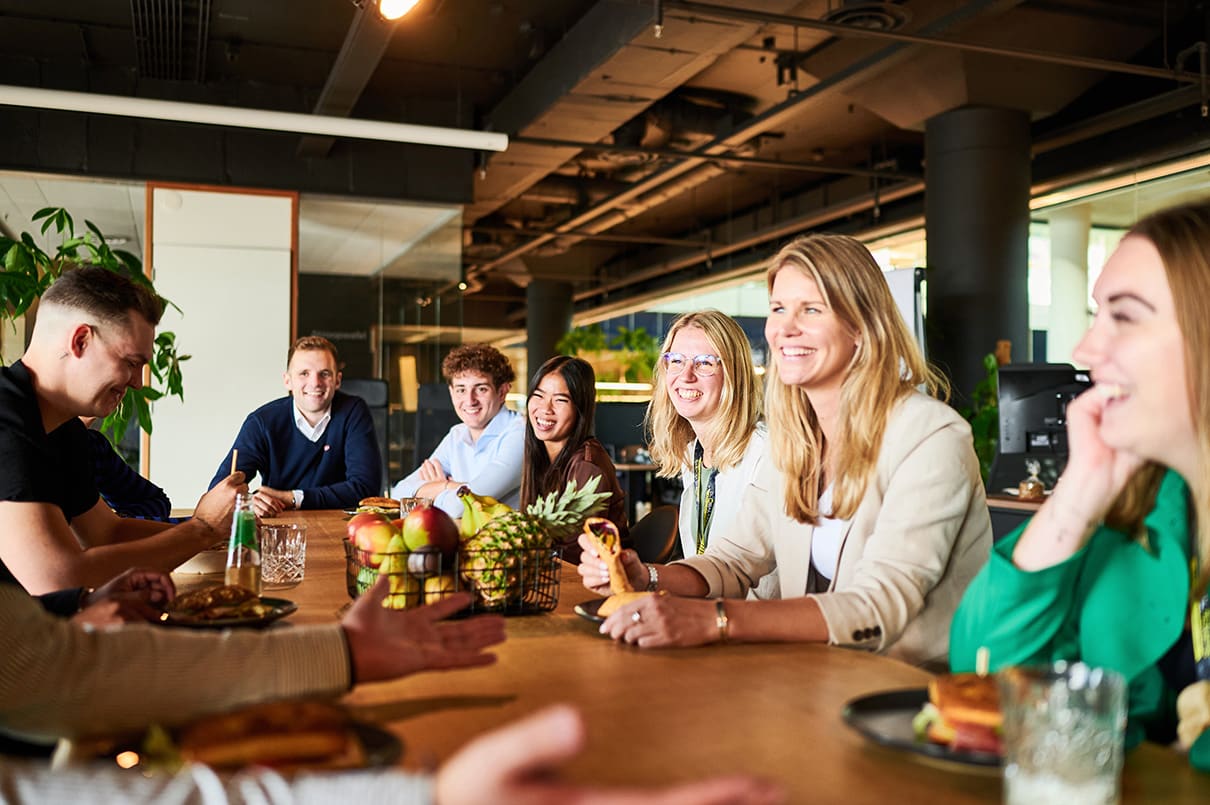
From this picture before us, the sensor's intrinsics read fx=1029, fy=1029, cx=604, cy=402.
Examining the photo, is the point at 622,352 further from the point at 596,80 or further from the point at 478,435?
the point at 478,435

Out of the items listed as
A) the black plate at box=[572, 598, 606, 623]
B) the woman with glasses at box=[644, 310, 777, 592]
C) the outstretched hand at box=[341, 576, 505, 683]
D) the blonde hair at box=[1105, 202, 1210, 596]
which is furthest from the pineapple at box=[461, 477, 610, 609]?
the woman with glasses at box=[644, 310, 777, 592]

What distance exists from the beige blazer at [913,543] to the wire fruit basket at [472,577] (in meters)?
0.50

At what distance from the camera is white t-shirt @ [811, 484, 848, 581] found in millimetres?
1983

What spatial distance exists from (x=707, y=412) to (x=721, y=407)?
0.05 meters

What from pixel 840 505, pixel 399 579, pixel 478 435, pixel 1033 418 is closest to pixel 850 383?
pixel 840 505

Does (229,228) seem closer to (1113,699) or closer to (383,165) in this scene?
(383,165)

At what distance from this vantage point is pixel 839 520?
1984mm

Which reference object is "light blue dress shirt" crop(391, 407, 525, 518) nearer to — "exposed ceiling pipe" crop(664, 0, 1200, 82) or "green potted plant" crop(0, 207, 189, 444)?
"green potted plant" crop(0, 207, 189, 444)

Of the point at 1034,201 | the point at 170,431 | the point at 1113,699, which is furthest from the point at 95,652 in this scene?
the point at 1034,201

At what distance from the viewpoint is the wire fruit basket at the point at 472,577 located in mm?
1703

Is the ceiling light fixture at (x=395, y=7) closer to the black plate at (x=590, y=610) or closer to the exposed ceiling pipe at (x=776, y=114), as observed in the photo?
the exposed ceiling pipe at (x=776, y=114)

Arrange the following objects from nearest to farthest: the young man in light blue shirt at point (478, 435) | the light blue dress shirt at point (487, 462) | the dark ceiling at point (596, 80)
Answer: the light blue dress shirt at point (487, 462) < the young man in light blue shirt at point (478, 435) < the dark ceiling at point (596, 80)

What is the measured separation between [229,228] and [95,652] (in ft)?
25.7

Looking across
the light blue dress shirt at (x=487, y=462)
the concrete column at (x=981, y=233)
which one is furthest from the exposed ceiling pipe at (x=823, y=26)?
the light blue dress shirt at (x=487, y=462)
